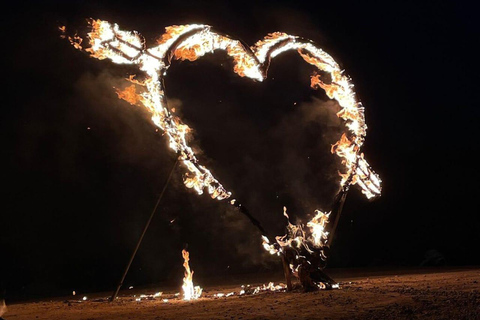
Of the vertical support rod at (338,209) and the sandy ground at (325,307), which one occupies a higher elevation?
the vertical support rod at (338,209)

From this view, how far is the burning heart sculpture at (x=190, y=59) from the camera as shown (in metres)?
8.71

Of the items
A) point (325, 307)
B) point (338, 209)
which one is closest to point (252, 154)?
point (338, 209)

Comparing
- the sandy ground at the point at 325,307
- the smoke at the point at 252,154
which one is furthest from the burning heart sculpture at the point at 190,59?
the smoke at the point at 252,154

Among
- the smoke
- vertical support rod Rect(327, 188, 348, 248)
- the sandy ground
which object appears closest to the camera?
the sandy ground

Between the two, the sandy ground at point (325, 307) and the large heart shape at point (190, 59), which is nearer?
the sandy ground at point (325, 307)

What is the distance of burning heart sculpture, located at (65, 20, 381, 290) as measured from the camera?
343 inches

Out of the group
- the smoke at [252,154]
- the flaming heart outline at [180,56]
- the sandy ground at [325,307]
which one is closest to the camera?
the sandy ground at [325,307]

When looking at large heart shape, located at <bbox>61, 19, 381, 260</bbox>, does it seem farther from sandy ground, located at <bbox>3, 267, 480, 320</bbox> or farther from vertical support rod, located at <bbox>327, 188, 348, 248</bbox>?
sandy ground, located at <bbox>3, 267, 480, 320</bbox>

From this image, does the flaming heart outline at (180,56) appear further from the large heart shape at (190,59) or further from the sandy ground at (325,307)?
the sandy ground at (325,307)

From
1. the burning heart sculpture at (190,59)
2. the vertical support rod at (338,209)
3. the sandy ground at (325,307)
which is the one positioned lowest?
the sandy ground at (325,307)

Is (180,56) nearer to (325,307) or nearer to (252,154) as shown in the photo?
(325,307)

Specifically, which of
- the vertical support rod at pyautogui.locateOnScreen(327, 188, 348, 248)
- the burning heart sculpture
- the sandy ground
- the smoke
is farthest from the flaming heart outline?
the smoke

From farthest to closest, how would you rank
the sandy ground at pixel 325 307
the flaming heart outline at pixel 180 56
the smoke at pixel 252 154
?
1. the smoke at pixel 252 154
2. the flaming heart outline at pixel 180 56
3. the sandy ground at pixel 325 307

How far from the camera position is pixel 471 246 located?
21.7 m
